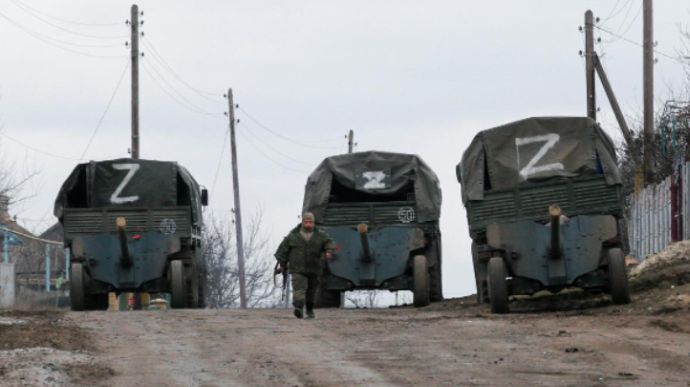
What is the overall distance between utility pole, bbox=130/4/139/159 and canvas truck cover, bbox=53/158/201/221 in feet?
54.1

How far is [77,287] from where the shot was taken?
103 ft

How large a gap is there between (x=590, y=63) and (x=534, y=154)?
69.9 feet

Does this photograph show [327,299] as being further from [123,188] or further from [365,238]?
[123,188]

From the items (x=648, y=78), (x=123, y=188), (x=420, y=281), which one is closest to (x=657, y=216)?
(x=648, y=78)

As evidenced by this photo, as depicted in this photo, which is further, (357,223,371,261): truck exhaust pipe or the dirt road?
(357,223,371,261): truck exhaust pipe

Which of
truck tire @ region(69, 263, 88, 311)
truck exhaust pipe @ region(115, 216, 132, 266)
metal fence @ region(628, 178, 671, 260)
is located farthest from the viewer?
metal fence @ region(628, 178, 671, 260)

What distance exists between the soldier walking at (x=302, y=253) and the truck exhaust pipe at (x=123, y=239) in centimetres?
601

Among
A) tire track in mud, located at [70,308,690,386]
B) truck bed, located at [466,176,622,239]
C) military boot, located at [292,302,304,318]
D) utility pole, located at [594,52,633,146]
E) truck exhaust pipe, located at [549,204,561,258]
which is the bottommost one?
tire track in mud, located at [70,308,690,386]

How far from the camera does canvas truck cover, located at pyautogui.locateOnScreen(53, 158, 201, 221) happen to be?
32781 millimetres

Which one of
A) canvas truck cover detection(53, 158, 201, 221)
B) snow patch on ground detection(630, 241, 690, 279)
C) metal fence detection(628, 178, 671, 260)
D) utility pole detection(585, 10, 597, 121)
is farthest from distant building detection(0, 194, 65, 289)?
snow patch on ground detection(630, 241, 690, 279)

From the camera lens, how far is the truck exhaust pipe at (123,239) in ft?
101

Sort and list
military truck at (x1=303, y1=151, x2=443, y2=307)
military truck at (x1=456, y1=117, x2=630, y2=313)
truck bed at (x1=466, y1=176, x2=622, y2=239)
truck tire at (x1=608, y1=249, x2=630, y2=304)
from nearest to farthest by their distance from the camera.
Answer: truck tire at (x1=608, y1=249, x2=630, y2=304) → military truck at (x1=456, y1=117, x2=630, y2=313) → truck bed at (x1=466, y1=176, x2=622, y2=239) → military truck at (x1=303, y1=151, x2=443, y2=307)

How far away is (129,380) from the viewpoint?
50.3 ft

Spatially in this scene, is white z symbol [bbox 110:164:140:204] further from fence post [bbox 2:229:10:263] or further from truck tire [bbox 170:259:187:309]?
fence post [bbox 2:229:10:263]
